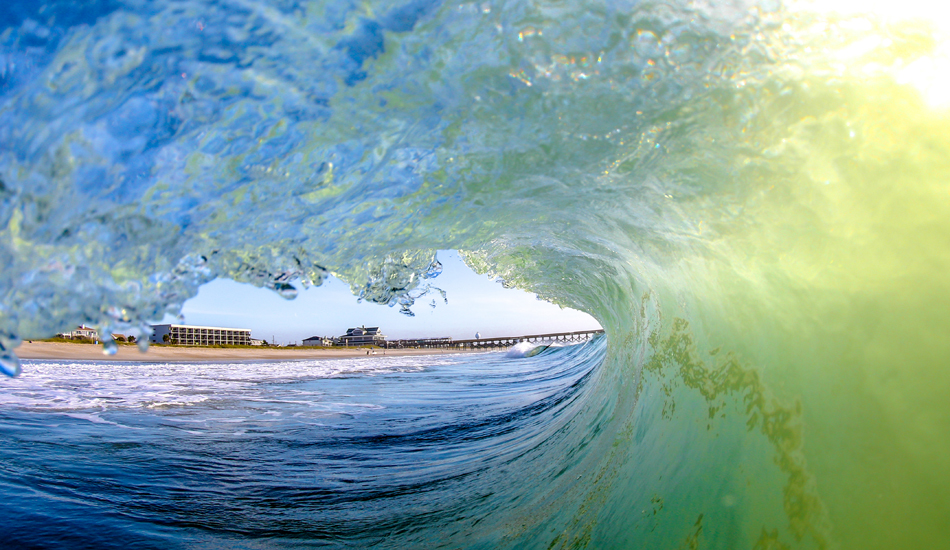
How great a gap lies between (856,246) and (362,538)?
3.22 metres

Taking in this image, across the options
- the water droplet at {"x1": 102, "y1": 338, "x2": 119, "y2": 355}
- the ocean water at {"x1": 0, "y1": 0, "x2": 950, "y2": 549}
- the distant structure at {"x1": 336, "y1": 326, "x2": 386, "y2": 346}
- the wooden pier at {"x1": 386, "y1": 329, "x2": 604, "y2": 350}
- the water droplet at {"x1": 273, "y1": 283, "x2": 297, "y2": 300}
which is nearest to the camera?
the ocean water at {"x1": 0, "y1": 0, "x2": 950, "y2": 549}

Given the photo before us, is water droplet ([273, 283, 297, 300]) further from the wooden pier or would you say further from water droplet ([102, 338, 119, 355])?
the wooden pier

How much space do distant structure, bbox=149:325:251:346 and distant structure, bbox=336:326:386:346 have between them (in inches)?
632

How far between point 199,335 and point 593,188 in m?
74.2

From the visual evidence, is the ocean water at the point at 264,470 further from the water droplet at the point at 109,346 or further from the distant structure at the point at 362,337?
the distant structure at the point at 362,337

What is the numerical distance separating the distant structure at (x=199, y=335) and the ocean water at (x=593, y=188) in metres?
57.0

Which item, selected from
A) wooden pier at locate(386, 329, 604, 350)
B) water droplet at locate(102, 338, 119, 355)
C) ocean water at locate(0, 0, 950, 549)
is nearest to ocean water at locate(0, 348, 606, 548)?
ocean water at locate(0, 0, 950, 549)

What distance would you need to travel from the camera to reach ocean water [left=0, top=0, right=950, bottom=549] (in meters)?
1.66

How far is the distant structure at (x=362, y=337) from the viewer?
261ft

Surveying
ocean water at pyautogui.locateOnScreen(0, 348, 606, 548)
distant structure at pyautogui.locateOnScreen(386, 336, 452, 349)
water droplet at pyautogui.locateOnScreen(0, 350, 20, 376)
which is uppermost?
water droplet at pyautogui.locateOnScreen(0, 350, 20, 376)

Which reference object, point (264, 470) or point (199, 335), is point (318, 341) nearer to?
point (199, 335)

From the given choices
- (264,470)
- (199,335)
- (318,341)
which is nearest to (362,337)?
(318,341)

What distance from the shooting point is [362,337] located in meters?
83.9

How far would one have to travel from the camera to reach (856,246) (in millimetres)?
1825
